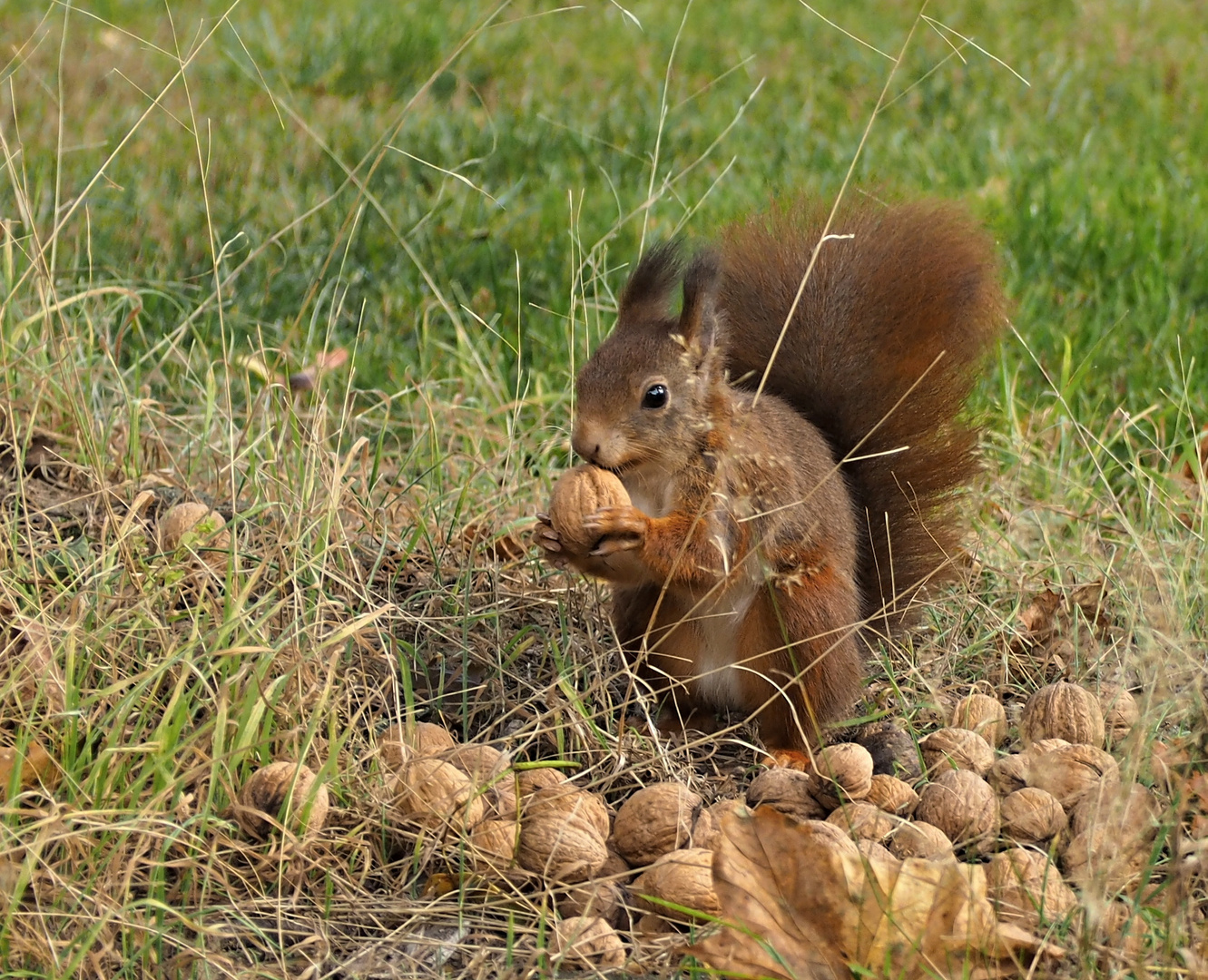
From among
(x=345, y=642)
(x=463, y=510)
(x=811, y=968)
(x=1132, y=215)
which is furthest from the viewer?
(x=1132, y=215)

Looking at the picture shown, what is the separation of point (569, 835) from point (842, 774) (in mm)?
377

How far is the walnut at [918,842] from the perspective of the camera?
1.75 metres

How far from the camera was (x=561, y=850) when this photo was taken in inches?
67.5

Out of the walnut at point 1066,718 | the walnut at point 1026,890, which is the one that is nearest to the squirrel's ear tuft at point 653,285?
the walnut at point 1066,718

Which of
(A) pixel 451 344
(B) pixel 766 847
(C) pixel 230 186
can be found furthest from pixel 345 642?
(C) pixel 230 186

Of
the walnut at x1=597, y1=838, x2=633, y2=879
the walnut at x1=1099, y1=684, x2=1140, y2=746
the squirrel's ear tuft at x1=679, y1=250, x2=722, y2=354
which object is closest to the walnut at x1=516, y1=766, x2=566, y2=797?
the walnut at x1=597, y1=838, x2=633, y2=879

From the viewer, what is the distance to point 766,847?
159cm

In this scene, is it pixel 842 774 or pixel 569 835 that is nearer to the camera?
pixel 569 835

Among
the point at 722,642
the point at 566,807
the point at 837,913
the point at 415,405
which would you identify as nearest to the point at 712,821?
the point at 566,807

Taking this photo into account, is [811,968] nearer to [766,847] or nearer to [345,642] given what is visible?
[766,847]

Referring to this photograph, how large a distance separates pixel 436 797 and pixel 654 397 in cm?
64

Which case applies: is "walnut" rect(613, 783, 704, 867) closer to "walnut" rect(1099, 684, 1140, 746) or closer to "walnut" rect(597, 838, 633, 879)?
"walnut" rect(597, 838, 633, 879)

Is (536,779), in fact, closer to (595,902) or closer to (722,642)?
(595,902)

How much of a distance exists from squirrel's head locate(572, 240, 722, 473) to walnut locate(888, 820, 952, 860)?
0.61 m
